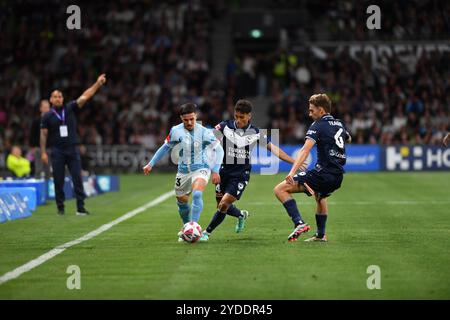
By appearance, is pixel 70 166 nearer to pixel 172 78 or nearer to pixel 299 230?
pixel 299 230

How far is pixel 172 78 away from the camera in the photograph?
39906 millimetres

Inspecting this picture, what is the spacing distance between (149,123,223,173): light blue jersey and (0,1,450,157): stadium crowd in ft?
76.5

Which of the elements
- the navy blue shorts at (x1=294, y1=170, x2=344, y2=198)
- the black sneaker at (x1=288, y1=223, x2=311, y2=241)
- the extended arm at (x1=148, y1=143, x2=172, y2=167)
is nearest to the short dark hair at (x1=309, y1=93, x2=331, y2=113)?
the navy blue shorts at (x1=294, y1=170, x2=344, y2=198)

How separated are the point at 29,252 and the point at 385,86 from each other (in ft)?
95.0

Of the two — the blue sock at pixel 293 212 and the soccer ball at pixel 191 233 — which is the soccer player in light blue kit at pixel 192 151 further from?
the blue sock at pixel 293 212

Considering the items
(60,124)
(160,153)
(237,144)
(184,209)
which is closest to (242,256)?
(237,144)

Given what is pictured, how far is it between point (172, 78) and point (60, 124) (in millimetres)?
21412

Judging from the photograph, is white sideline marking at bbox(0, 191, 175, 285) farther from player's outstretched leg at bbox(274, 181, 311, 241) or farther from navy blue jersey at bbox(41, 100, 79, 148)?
player's outstretched leg at bbox(274, 181, 311, 241)

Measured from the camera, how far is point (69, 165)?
61.7 ft

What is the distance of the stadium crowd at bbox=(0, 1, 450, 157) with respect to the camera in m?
37.8

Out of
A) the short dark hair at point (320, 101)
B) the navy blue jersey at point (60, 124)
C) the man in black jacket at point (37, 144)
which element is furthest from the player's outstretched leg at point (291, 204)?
the man in black jacket at point (37, 144)

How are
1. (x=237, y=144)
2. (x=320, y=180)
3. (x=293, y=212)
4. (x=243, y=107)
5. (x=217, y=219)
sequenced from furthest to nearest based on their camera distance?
(x=217, y=219) → (x=237, y=144) → (x=243, y=107) → (x=293, y=212) → (x=320, y=180)

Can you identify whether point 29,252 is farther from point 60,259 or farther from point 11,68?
point 11,68

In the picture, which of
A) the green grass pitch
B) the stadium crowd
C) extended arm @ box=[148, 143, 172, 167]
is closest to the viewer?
the green grass pitch
